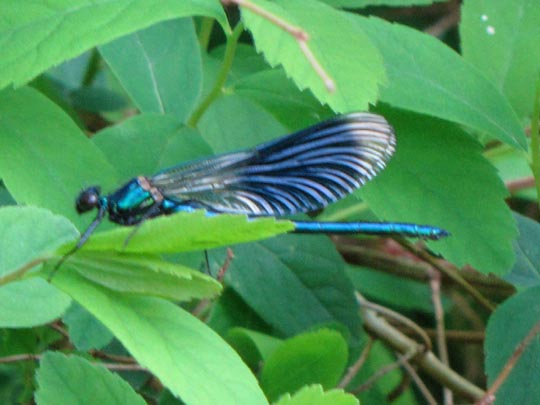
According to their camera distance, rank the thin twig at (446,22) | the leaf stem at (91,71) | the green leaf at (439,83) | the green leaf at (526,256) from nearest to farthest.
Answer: the green leaf at (439,83) → the green leaf at (526,256) → the leaf stem at (91,71) → the thin twig at (446,22)

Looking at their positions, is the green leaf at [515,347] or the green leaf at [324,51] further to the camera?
the green leaf at [515,347]

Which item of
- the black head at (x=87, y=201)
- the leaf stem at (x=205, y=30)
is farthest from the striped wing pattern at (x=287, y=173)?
the leaf stem at (x=205, y=30)

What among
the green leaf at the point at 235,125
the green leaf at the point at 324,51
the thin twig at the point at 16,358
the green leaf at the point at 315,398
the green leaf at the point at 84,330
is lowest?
the thin twig at the point at 16,358

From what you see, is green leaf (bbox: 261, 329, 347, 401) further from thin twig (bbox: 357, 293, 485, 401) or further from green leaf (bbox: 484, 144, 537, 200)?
green leaf (bbox: 484, 144, 537, 200)

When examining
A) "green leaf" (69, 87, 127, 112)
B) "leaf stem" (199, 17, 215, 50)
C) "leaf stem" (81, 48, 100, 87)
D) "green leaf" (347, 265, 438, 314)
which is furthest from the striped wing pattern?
"leaf stem" (81, 48, 100, 87)

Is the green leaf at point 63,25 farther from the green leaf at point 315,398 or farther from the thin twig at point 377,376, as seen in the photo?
the thin twig at point 377,376
